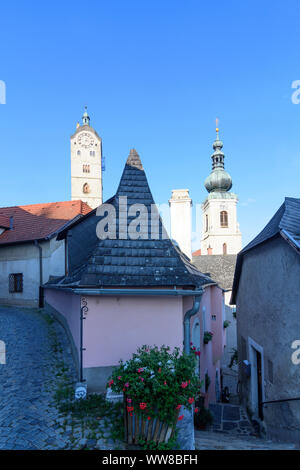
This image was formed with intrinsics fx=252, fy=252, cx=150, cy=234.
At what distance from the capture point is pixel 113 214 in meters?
6.10

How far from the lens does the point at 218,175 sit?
159 feet

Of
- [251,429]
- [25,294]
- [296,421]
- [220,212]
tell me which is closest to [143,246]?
[296,421]

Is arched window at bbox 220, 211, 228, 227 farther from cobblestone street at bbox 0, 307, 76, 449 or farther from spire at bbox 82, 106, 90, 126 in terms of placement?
cobblestone street at bbox 0, 307, 76, 449

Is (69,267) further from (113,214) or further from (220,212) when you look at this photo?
(220,212)

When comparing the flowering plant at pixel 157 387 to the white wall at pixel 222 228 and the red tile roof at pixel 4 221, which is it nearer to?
the red tile roof at pixel 4 221

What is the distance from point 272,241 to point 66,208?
1390 cm

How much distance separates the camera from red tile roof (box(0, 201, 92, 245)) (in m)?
15.4

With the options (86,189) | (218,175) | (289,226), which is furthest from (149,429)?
(218,175)

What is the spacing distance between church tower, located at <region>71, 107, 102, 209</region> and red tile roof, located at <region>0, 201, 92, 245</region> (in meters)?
26.3

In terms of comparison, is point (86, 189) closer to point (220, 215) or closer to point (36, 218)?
point (220, 215)

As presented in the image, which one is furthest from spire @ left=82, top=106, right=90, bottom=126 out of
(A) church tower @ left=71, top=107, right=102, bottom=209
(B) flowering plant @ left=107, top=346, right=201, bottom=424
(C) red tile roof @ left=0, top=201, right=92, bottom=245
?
(B) flowering plant @ left=107, top=346, right=201, bottom=424

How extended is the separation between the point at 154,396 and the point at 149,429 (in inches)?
20.2

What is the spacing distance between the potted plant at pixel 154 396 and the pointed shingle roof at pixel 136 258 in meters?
1.79
